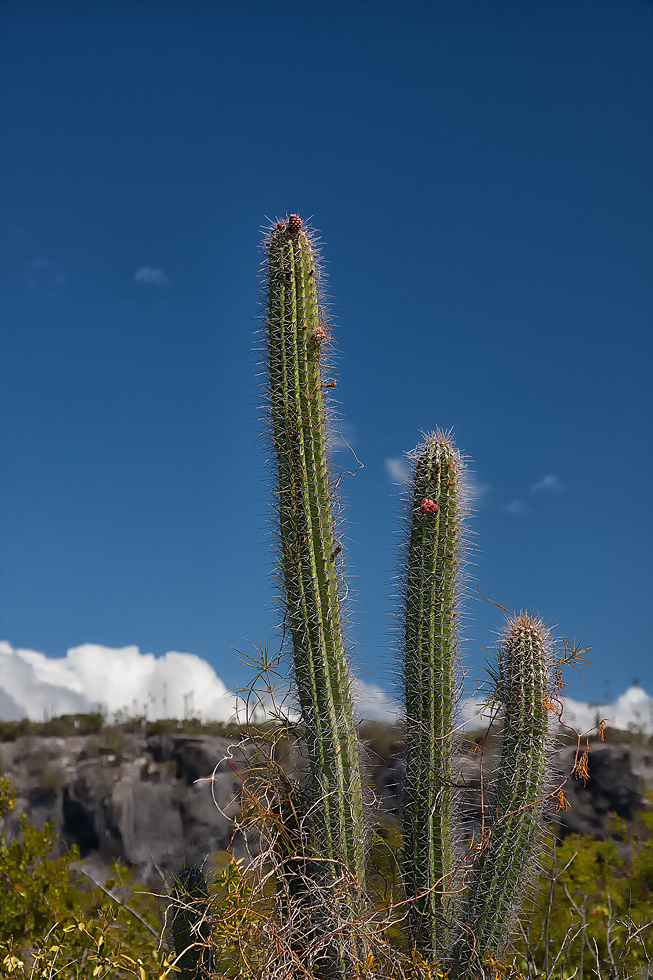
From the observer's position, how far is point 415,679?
3.62m

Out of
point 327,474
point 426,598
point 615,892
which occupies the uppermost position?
point 327,474

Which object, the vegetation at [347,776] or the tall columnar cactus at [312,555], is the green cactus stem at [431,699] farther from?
the tall columnar cactus at [312,555]

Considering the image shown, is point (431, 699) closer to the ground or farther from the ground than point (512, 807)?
farther from the ground

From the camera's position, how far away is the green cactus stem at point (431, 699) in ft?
11.7

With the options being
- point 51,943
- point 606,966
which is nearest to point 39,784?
point 51,943

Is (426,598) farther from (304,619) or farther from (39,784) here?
(39,784)

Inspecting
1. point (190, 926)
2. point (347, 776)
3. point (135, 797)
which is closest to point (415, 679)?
point (347, 776)

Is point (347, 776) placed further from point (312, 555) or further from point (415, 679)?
point (312, 555)

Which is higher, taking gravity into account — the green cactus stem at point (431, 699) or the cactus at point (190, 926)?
the green cactus stem at point (431, 699)

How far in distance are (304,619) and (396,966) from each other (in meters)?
1.55

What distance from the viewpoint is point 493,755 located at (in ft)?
12.2

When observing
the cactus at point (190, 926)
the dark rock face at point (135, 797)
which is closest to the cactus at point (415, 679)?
the cactus at point (190, 926)

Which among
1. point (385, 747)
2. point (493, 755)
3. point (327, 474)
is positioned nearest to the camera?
point (327, 474)

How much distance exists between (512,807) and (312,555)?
64.6 inches
